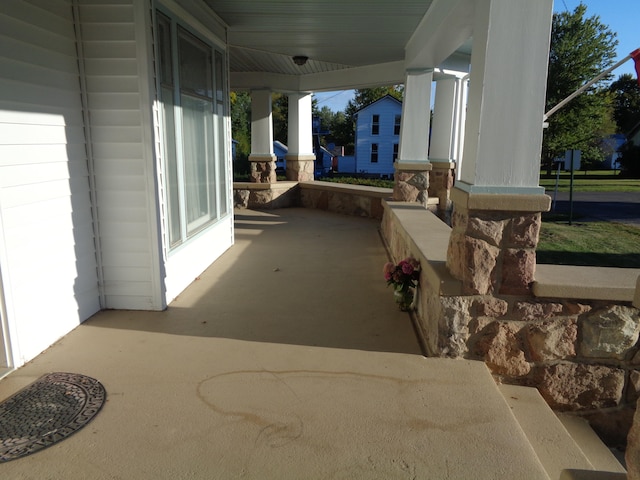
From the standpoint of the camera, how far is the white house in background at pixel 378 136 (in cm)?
2703

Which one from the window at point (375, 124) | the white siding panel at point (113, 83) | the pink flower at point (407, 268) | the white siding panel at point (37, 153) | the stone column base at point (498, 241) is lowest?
the pink flower at point (407, 268)

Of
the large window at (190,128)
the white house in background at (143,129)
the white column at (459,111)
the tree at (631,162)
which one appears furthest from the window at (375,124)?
the large window at (190,128)

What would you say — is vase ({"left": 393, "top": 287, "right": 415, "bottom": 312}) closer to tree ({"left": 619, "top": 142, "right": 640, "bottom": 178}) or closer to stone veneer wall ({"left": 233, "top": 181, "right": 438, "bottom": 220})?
stone veneer wall ({"left": 233, "top": 181, "right": 438, "bottom": 220})

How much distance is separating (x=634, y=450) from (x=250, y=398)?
6.10ft

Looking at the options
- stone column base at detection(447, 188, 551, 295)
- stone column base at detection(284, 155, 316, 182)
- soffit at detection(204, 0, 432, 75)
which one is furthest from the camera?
stone column base at detection(284, 155, 316, 182)

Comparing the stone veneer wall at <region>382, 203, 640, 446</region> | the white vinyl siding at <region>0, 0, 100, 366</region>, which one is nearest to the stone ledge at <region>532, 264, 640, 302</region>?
the stone veneer wall at <region>382, 203, 640, 446</region>

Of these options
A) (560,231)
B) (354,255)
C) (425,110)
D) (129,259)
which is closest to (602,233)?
(560,231)

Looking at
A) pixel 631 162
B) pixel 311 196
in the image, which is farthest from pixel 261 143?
pixel 631 162

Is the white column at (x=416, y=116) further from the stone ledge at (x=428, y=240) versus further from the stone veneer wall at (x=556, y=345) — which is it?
the stone veneer wall at (x=556, y=345)

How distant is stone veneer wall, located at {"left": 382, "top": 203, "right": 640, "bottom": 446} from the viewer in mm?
2910

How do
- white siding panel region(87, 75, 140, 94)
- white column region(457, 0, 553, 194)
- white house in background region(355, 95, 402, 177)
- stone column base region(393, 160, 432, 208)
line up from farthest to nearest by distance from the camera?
white house in background region(355, 95, 402, 177) < stone column base region(393, 160, 432, 208) < white siding panel region(87, 75, 140, 94) < white column region(457, 0, 553, 194)

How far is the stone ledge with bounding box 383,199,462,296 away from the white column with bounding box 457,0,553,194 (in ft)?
2.01

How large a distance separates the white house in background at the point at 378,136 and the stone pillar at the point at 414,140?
65.6ft

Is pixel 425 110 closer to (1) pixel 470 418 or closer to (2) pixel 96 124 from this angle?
(2) pixel 96 124
